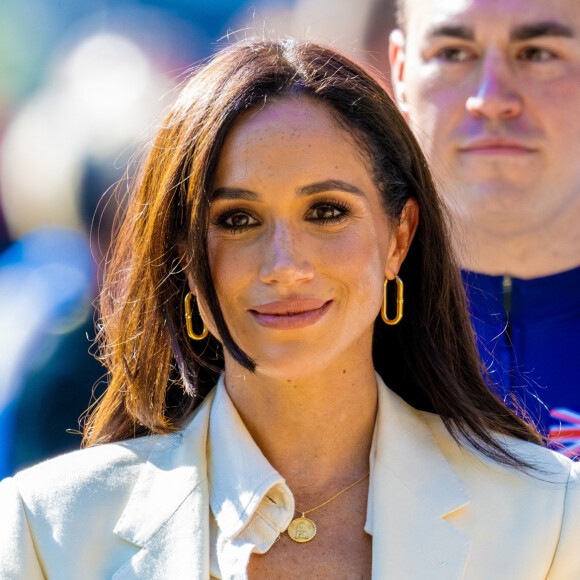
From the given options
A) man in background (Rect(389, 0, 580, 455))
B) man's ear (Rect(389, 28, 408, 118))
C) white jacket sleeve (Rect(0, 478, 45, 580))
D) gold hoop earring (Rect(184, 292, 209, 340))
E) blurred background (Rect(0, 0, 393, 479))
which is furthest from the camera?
blurred background (Rect(0, 0, 393, 479))

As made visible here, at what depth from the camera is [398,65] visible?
348 centimetres

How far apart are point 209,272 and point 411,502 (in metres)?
0.70

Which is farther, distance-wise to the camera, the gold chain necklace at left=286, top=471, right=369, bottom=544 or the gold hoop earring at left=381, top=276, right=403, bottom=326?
the gold hoop earring at left=381, top=276, right=403, bottom=326

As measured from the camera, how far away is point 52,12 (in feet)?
11.8

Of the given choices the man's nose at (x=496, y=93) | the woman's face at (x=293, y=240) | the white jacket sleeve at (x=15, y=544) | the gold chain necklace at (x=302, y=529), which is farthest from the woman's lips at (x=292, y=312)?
the man's nose at (x=496, y=93)

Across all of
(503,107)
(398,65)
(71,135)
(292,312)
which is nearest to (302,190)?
(292,312)

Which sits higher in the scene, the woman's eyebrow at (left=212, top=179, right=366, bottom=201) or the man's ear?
the man's ear

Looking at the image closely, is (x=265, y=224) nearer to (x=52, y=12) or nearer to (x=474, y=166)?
(x=474, y=166)

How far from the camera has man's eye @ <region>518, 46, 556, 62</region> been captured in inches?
124

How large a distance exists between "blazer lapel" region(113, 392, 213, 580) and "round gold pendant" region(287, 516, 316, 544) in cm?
20

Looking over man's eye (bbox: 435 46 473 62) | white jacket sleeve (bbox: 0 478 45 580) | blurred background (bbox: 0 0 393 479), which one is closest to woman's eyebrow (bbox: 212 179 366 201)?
white jacket sleeve (bbox: 0 478 45 580)

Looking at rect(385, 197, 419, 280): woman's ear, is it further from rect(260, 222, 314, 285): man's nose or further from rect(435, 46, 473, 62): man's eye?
rect(435, 46, 473, 62): man's eye

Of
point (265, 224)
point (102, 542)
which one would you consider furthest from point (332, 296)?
point (102, 542)

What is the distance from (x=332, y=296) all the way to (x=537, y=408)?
1.15 meters
